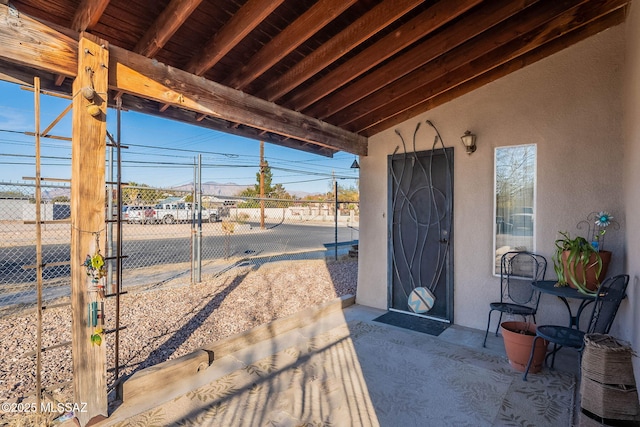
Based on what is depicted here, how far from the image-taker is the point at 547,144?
3246mm

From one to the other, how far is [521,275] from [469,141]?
1.58 metres

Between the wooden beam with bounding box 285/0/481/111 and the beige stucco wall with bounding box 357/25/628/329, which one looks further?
the beige stucco wall with bounding box 357/25/628/329

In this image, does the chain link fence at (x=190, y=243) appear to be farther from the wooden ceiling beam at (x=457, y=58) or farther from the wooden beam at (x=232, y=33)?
the wooden ceiling beam at (x=457, y=58)

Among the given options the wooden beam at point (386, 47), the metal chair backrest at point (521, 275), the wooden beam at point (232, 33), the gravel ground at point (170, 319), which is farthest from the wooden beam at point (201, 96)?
the metal chair backrest at point (521, 275)

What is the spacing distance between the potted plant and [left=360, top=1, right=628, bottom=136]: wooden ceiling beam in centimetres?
170

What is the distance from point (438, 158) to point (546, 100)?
1.21 metres

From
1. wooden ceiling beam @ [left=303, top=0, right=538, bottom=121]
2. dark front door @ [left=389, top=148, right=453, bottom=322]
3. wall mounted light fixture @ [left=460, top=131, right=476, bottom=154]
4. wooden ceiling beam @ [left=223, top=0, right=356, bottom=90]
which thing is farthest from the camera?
dark front door @ [left=389, top=148, right=453, bottom=322]


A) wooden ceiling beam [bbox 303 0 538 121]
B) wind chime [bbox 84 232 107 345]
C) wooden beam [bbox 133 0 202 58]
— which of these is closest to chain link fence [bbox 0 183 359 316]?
wind chime [bbox 84 232 107 345]

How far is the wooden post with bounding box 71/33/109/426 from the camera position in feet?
6.40

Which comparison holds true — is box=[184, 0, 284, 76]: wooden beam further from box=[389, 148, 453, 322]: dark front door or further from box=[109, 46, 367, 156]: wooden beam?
box=[389, 148, 453, 322]: dark front door

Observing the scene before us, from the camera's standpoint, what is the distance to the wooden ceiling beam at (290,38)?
2117mm

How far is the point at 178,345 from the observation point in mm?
3105

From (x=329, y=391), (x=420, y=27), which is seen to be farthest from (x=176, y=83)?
(x=329, y=391)

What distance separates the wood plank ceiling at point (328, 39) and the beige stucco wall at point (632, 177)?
44 cm
